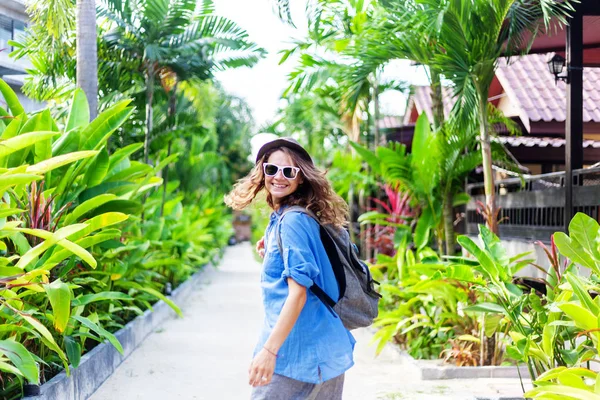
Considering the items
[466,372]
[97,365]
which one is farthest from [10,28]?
[466,372]

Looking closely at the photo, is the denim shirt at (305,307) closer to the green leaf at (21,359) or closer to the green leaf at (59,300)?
the green leaf at (21,359)

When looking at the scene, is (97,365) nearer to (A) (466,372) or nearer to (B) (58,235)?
(B) (58,235)

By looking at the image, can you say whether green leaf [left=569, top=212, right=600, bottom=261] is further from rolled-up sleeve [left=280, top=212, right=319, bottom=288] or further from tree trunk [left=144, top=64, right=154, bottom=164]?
tree trunk [left=144, top=64, right=154, bottom=164]

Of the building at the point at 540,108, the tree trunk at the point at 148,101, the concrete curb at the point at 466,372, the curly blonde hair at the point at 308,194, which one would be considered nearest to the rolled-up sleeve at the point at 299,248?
the curly blonde hair at the point at 308,194

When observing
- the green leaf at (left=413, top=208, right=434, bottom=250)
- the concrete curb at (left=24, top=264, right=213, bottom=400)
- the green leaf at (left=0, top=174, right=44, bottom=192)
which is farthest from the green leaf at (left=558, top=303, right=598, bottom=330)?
the green leaf at (left=413, top=208, right=434, bottom=250)

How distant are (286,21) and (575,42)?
3118 millimetres

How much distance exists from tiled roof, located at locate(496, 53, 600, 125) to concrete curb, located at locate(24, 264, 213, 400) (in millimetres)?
5901

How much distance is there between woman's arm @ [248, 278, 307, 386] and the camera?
2.93m

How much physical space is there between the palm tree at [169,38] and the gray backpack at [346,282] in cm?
793

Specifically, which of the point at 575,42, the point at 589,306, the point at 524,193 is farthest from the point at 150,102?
the point at 589,306

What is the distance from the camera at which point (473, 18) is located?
273 inches

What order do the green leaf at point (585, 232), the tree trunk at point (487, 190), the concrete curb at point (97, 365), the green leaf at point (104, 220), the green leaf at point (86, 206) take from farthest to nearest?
the tree trunk at point (487, 190) → the green leaf at point (86, 206) → the concrete curb at point (97, 365) → the green leaf at point (104, 220) → the green leaf at point (585, 232)

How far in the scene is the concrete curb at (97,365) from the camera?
514 centimetres

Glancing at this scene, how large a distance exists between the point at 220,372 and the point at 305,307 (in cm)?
437
